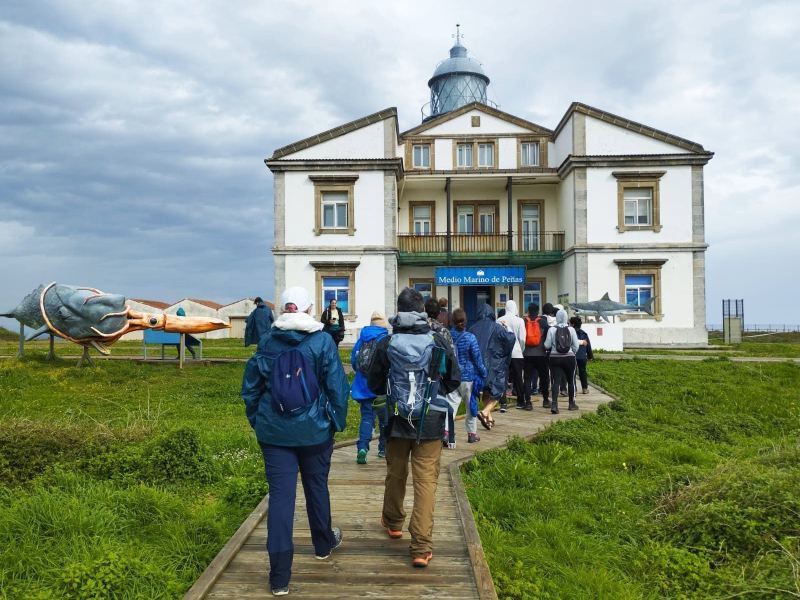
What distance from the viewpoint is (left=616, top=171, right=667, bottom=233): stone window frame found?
2641 cm

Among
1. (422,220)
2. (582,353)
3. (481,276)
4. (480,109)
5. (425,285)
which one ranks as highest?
(480,109)

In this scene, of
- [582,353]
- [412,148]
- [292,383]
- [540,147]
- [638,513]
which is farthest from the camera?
[540,147]

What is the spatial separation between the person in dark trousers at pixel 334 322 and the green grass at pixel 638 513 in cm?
434

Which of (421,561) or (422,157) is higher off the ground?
(422,157)

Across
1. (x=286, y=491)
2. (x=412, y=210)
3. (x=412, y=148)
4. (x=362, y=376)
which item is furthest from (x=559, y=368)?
(x=412, y=148)

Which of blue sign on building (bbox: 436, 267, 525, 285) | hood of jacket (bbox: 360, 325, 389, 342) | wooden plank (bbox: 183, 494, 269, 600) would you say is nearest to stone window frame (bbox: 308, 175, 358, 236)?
blue sign on building (bbox: 436, 267, 525, 285)

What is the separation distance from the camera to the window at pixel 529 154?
2947cm

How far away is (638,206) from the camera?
26.7 meters

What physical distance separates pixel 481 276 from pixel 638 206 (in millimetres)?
7612

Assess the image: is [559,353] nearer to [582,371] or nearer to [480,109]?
[582,371]

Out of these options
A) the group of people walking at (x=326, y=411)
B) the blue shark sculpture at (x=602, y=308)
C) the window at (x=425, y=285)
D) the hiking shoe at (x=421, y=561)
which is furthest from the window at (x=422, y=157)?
the hiking shoe at (x=421, y=561)

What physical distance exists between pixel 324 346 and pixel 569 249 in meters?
24.7

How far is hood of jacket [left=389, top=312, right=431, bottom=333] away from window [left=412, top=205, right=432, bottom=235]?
84.3ft

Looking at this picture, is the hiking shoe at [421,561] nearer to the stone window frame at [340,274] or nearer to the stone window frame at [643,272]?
the stone window frame at [340,274]
